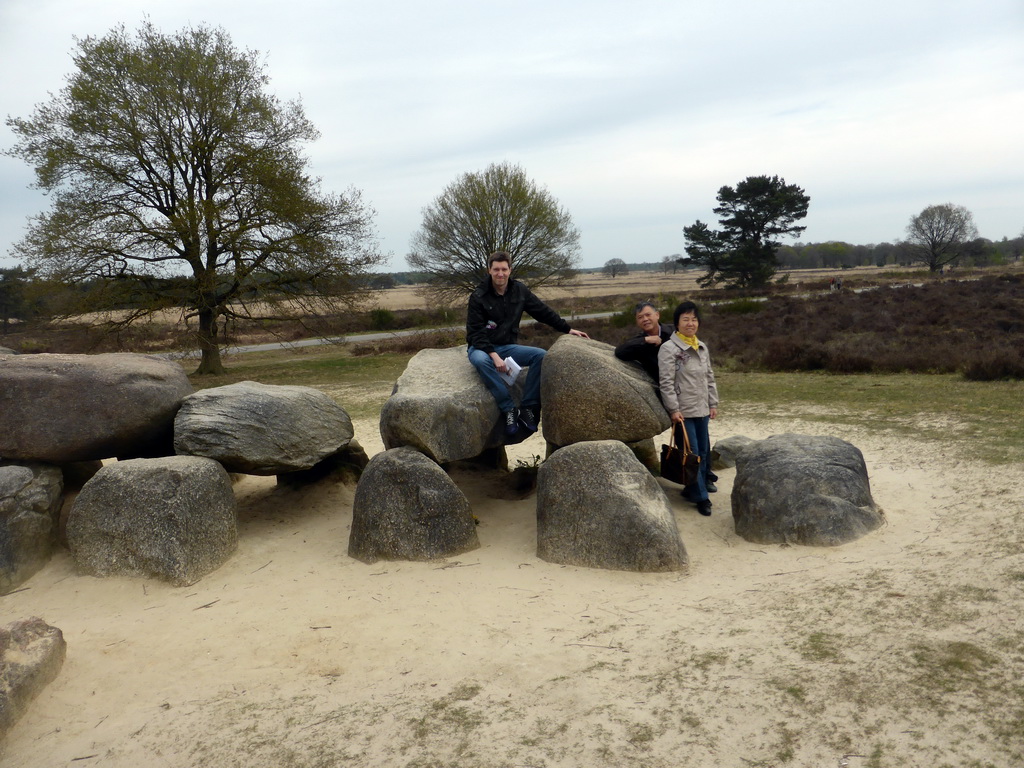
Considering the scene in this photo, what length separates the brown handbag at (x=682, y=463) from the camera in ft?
21.6

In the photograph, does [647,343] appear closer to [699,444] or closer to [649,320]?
[649,320]

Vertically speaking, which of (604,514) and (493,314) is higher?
(493,314)

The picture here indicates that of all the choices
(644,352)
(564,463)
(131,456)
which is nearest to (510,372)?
(564,463)

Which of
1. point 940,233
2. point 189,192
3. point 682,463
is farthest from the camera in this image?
point 940,233

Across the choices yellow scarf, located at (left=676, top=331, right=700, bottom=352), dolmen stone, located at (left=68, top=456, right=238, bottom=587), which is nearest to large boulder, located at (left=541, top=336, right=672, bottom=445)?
yellow scarf, located at (left=676, top=331, right=700, bottom=352)

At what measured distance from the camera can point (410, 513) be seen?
6117mm

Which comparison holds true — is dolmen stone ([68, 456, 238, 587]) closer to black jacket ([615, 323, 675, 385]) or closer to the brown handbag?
black jacket ([615, 323, 675, 385])

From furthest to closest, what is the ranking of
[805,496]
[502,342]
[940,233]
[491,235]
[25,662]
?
1. [940,233]
2. [491,235]
3. [502,342]
4. [805,496]
5. [25,662]

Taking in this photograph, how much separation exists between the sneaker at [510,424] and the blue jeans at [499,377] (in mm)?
44

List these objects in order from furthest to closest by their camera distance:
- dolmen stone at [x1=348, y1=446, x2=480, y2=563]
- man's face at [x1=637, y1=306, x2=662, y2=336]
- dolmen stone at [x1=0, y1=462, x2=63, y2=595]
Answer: man's face at [x1=637, y1=306, x2=662, y2=336] < dolmen stone at [x1=348, y1=446, x2=480, y2=563] < dolmen stone at [x1=0, y1=462, x2=63, y2=595]

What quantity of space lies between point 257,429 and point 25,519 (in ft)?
6.35

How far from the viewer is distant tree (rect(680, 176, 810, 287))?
148 feet

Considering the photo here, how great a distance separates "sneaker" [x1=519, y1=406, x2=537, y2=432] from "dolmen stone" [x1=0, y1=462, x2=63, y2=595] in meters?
4.13

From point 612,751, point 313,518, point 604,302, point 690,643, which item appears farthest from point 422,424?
point 604,302
